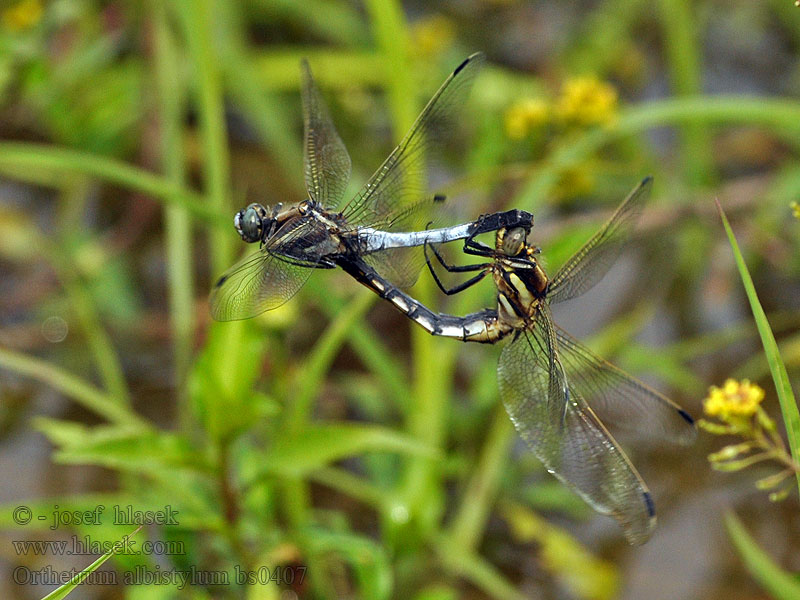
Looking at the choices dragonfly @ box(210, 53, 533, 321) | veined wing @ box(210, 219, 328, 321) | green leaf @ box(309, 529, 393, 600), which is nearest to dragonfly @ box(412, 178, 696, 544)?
dragonfly @ box(210, 53, 533, 321)

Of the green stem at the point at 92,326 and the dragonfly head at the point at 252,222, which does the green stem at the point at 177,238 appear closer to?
the green stem at the point at 92,326

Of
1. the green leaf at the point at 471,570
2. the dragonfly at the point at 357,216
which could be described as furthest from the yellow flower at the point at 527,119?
the green leaf at the point at 471,570

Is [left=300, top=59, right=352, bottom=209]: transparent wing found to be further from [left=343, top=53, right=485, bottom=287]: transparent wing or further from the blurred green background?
the blurred green background

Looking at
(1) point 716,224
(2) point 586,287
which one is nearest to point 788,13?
(1) point 716,224

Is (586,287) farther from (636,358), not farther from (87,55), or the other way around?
(87,55)

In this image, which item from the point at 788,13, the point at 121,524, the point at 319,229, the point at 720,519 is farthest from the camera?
the point at 788,13

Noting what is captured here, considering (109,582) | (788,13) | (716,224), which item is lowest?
(109,582)
